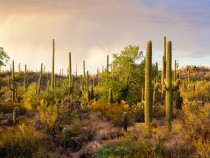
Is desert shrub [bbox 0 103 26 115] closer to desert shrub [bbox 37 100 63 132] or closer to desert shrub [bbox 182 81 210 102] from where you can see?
desert shrub [bbox 37 100 63 132]

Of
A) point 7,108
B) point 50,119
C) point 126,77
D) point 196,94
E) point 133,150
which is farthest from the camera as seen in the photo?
point 196,94

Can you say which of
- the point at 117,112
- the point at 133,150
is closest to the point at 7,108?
the point at 117,112

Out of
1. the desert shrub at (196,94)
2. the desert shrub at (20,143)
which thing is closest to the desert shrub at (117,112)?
the desert shrub at (20,143)

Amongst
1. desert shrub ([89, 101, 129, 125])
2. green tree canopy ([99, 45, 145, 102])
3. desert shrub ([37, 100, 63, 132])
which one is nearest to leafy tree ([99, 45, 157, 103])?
green tree canopy ([99, 45, 145, 102])

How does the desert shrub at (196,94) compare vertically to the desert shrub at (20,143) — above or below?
above

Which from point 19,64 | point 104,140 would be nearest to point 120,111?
point 104,140

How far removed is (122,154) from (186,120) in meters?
3.82

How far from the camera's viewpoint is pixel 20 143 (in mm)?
16266

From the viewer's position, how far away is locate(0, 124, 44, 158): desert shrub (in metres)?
16.2

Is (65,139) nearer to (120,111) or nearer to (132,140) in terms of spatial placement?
(132,140)

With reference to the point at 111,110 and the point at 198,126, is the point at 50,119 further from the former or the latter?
the point at 198,126

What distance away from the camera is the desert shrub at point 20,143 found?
16172 mm

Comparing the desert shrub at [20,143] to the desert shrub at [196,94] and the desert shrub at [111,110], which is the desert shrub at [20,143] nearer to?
the desert shrub at [111,110]

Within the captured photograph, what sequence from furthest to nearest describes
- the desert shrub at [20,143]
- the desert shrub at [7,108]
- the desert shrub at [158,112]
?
the desert shrub at [7,108] < the desert shrub at [158,112] < the desert shrub at [20,143]
